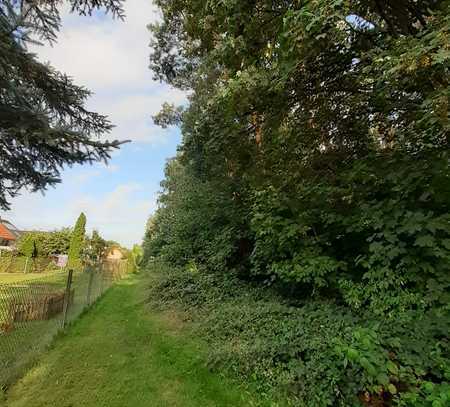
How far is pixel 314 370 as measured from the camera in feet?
10.3

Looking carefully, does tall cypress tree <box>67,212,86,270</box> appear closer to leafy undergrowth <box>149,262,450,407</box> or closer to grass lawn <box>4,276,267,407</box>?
grass lawn <box>4,276,267,407</box>

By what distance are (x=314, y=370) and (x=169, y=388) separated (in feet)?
5.48

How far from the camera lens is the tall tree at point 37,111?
5.23m

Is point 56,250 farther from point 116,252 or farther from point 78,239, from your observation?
point 116,252

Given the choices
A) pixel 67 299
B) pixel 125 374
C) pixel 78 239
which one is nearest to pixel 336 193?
pixel 125 374

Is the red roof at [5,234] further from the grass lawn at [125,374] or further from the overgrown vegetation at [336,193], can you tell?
the grass lawn at [125,374]

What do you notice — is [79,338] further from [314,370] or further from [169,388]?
[314,370]

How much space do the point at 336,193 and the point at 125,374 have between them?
393 cm

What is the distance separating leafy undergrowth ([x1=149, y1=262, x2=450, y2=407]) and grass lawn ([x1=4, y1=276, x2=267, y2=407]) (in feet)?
0.99

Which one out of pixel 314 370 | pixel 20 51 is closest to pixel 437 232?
pixel 314 370

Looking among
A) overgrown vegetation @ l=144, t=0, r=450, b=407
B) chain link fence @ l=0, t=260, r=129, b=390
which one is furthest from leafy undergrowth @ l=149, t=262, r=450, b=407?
chain link fence @ l=0, t=260, r=129, b=390

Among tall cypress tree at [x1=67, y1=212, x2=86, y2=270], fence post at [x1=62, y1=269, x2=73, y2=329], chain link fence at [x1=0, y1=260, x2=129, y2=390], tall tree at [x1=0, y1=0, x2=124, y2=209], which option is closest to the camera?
chain link fence at [x1=0, y1=260, x2=129, y2=390]

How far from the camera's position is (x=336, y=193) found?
4.95 metres

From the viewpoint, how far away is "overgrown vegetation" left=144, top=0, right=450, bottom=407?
297cm
